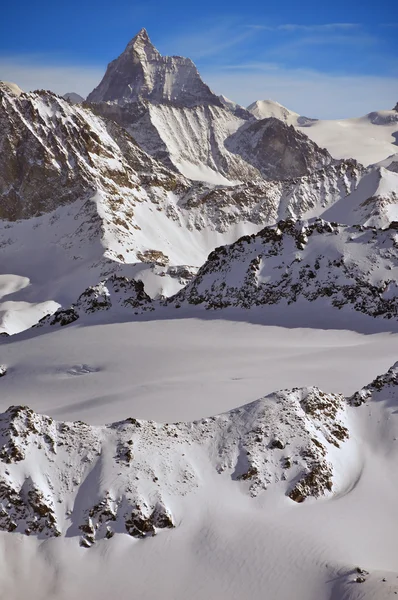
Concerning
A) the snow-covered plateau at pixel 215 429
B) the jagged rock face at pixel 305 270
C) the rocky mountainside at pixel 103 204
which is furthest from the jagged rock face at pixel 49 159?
the jagged rock face at pixel 305 270

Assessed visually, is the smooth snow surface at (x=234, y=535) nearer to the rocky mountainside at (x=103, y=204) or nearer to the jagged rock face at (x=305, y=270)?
the jagged rock face at (x=305, y=270)

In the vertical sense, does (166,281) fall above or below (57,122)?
below

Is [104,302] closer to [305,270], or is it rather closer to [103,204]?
[305,270]

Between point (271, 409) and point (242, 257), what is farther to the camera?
point (242, 257)

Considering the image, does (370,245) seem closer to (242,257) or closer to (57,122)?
(242,257)

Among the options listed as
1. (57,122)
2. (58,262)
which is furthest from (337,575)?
(57,122)

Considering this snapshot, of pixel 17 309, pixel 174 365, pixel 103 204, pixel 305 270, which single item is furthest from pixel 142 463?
pixel 103 204

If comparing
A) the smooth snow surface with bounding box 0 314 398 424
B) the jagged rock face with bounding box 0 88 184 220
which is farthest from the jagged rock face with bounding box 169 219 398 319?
the jagged rock face with bounding box 0 88 184 220
